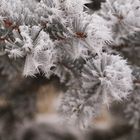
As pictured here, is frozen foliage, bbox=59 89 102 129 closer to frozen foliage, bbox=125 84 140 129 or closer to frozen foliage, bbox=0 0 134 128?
frozen foliage, bbox=0 0 134 128

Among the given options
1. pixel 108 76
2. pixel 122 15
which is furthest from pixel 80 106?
pixel 122 15

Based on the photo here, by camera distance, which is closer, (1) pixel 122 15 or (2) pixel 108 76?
(2) pixel 108 76

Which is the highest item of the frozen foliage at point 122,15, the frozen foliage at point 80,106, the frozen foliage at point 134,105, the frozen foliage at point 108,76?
the frozen foliage at point 122,15

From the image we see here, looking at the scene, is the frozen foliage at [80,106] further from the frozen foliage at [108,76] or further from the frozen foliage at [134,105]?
the frozen foliage at [134,105]

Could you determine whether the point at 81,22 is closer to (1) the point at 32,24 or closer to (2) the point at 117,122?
(1) the point at 32,24

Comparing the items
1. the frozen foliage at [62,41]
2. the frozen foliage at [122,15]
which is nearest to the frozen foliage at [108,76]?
the frozen foliage at [62,41]

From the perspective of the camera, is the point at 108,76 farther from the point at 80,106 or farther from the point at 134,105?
the point at 134,105
